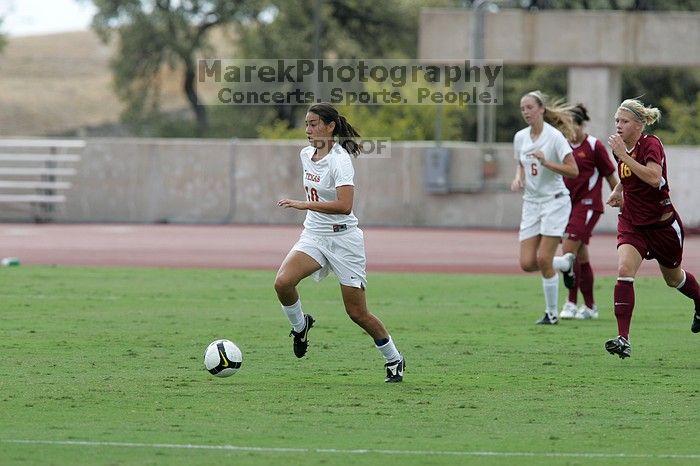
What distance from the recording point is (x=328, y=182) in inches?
391

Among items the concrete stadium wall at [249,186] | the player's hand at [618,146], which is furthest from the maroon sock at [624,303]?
the concrete stadium wall at [249,186]

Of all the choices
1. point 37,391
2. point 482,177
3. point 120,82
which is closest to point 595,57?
point 482,177

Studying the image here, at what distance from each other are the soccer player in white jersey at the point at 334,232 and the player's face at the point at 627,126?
2.32 meters

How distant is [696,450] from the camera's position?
7566 millimetres

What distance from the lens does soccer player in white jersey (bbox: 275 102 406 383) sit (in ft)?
32.5

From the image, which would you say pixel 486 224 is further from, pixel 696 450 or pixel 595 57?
pixel 696 450

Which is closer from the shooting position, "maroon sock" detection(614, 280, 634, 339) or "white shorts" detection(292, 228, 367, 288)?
"white shorts" detection(292, 228, 367, 288)

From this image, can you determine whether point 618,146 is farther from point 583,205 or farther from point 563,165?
point 583,205

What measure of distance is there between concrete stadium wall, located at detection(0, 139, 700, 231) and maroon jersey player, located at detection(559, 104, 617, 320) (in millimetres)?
15912

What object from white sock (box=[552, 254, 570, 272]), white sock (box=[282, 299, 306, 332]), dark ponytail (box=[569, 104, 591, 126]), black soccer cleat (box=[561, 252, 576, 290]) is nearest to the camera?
white sock (box=[282, 299, 306, 332])

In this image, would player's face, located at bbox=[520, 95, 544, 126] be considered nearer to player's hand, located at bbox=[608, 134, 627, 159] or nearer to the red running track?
player's hand, located at bbox=[608, 134, 627, 159]

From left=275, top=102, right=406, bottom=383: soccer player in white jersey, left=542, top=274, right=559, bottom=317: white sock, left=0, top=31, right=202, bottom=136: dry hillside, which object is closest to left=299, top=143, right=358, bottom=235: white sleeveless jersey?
→ left=275, top=102, right=406, bottom=383: soccer player in white jersey

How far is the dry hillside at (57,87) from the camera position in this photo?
89.4 metres

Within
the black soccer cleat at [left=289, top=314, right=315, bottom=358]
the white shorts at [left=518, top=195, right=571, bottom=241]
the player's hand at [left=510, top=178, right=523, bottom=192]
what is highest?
the player's hand at [left=510, top=178, right=523, bottom=192]
